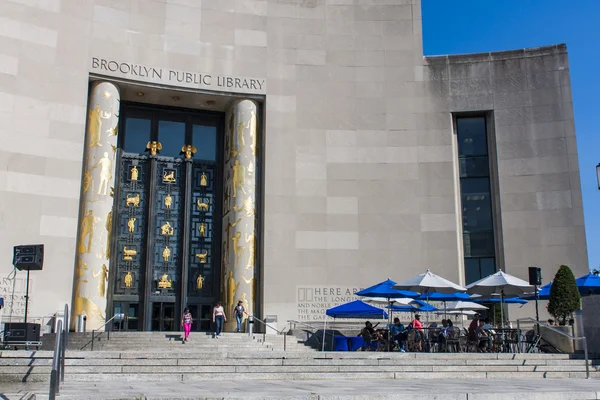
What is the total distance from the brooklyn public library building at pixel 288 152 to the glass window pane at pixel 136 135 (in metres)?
0.06

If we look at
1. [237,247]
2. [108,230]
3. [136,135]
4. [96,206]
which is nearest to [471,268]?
[237,247]

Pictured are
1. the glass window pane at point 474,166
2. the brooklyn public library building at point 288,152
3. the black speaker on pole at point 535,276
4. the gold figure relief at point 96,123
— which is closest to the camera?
the black speaker on pole at point 535,276

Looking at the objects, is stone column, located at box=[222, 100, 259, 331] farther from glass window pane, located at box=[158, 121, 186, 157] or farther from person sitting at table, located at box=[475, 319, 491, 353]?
person sitting at table, located at box=[475, 319, 491, 353]

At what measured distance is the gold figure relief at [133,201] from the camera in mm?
27562

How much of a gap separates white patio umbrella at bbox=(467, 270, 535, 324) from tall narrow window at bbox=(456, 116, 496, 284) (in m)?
6.47

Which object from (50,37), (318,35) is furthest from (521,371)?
(50,37)

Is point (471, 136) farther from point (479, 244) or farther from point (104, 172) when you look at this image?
point (104, 172)

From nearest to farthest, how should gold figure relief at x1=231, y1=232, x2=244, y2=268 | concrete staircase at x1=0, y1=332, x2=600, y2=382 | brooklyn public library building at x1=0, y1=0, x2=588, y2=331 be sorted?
concrete staircase at x1=0, y1=332, x2=600, y2=382 → brooklyn public library building at x1=0, y1=0, x2=588, y2=331 → gold figure relief at x1=231, y1=232, x2=244, y2=268

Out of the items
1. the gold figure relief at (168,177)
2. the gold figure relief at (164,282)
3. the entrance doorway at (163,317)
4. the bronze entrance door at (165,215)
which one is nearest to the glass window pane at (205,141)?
the bronze entrance door at (165,215)

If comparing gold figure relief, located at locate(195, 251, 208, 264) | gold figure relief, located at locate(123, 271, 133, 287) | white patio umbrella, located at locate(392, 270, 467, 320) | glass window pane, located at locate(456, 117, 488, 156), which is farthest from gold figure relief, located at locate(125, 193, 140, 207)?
glass window pane, located at locate(456, 117, 488, 156)

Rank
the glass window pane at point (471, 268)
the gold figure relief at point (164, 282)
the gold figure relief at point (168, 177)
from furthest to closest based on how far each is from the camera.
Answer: the gold figure relief at point (168, 177)
the glass window pane at point (471, 268)
the gold figure relief at point (164, 282)

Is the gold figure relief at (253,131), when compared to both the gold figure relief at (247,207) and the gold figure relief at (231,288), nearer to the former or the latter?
the gold figure relief at (247,207)

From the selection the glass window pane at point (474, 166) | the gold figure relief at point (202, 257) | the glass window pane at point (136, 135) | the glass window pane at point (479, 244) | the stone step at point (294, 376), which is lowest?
the stone step at point (294, 376)

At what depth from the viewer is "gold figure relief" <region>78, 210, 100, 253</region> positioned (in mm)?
24797
